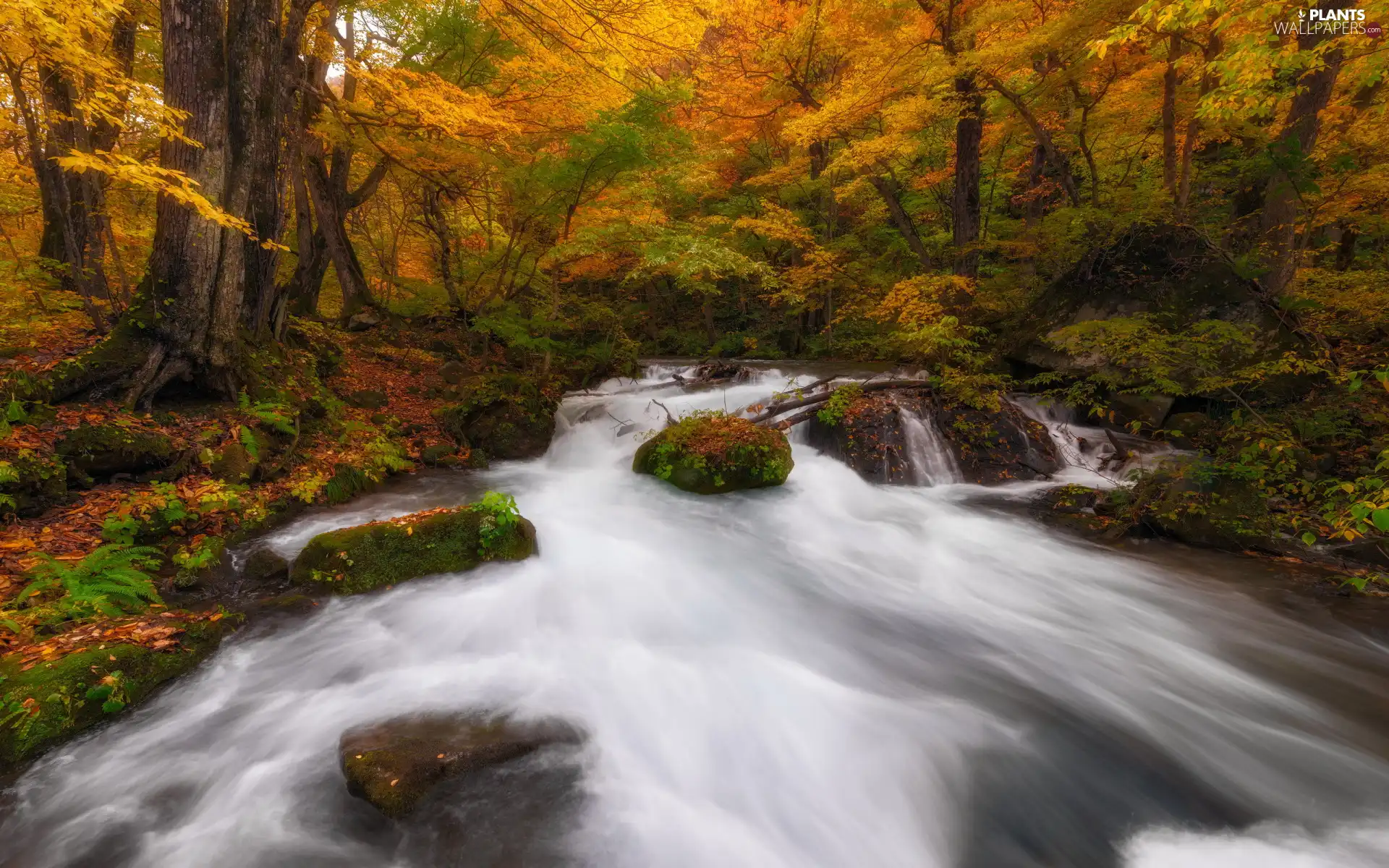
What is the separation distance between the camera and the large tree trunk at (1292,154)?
6996 millimetres

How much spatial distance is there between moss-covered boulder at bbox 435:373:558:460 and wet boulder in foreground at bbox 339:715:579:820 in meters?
6.12

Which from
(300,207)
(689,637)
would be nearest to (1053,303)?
(689,637)

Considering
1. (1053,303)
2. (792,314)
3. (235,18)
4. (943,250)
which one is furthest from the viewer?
(792,314)

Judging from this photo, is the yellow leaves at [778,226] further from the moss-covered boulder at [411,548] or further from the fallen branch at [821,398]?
the moss-covered boulder at [411,548]

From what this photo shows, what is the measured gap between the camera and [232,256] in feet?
20.7

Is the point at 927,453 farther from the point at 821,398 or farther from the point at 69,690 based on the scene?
the point at 69,690

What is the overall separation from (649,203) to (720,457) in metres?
6.92

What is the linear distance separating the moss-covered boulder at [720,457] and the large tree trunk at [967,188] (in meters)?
5.70

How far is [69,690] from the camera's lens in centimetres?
288

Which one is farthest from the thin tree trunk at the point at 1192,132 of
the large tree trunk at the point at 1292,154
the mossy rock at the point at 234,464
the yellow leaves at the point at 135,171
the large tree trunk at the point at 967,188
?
the mossy rock at the point at 234,464

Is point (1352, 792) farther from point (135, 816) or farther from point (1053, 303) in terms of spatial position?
point (1053, 303)

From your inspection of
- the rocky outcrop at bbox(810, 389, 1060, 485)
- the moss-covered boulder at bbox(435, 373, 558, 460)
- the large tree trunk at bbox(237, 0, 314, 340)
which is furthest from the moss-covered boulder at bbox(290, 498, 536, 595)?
the rocky outcrop at bbox(810, 389, 1060, 485)

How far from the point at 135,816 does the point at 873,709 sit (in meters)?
4.01

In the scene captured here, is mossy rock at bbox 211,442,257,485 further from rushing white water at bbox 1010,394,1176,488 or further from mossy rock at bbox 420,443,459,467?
rushing white water at bbox 1010,394,1176,488
